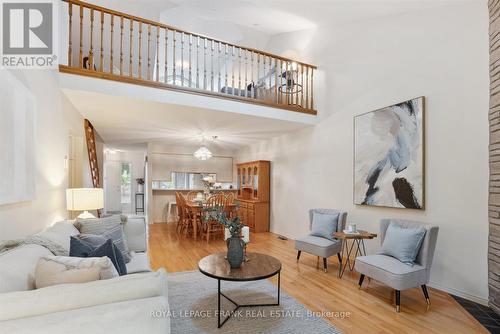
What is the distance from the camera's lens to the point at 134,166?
10336 mm

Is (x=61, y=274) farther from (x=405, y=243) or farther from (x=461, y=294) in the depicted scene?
(x=461, y=294)

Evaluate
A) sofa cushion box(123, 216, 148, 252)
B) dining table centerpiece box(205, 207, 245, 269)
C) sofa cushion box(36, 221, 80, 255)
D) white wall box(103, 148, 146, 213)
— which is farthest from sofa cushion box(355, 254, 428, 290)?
white wall box(103, 148, 146, 213)

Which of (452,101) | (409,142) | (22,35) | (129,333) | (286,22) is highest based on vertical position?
(286,22)

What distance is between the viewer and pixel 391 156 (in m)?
3.61

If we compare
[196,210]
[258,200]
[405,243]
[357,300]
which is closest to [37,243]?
[357,300]

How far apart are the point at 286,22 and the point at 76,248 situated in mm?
5348

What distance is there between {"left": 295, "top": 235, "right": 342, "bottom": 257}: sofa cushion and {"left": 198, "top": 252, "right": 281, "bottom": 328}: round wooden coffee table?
1137mm

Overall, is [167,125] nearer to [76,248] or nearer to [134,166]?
[76,248]

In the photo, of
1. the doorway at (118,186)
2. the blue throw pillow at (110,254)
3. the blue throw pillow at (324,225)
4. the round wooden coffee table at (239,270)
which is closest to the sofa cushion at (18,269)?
the blue throw pillow at (110,254)

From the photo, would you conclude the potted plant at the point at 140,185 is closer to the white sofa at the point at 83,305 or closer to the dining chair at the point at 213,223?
the dining chair at the point at 213,223

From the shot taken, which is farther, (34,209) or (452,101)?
(452,101)

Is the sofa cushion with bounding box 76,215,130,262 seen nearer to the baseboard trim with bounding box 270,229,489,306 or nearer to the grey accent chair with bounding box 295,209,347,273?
the grey accent chair with bounding box 295,209,347,273

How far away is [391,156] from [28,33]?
4.23m

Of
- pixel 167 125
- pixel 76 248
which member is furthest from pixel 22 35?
pixel 167 125
